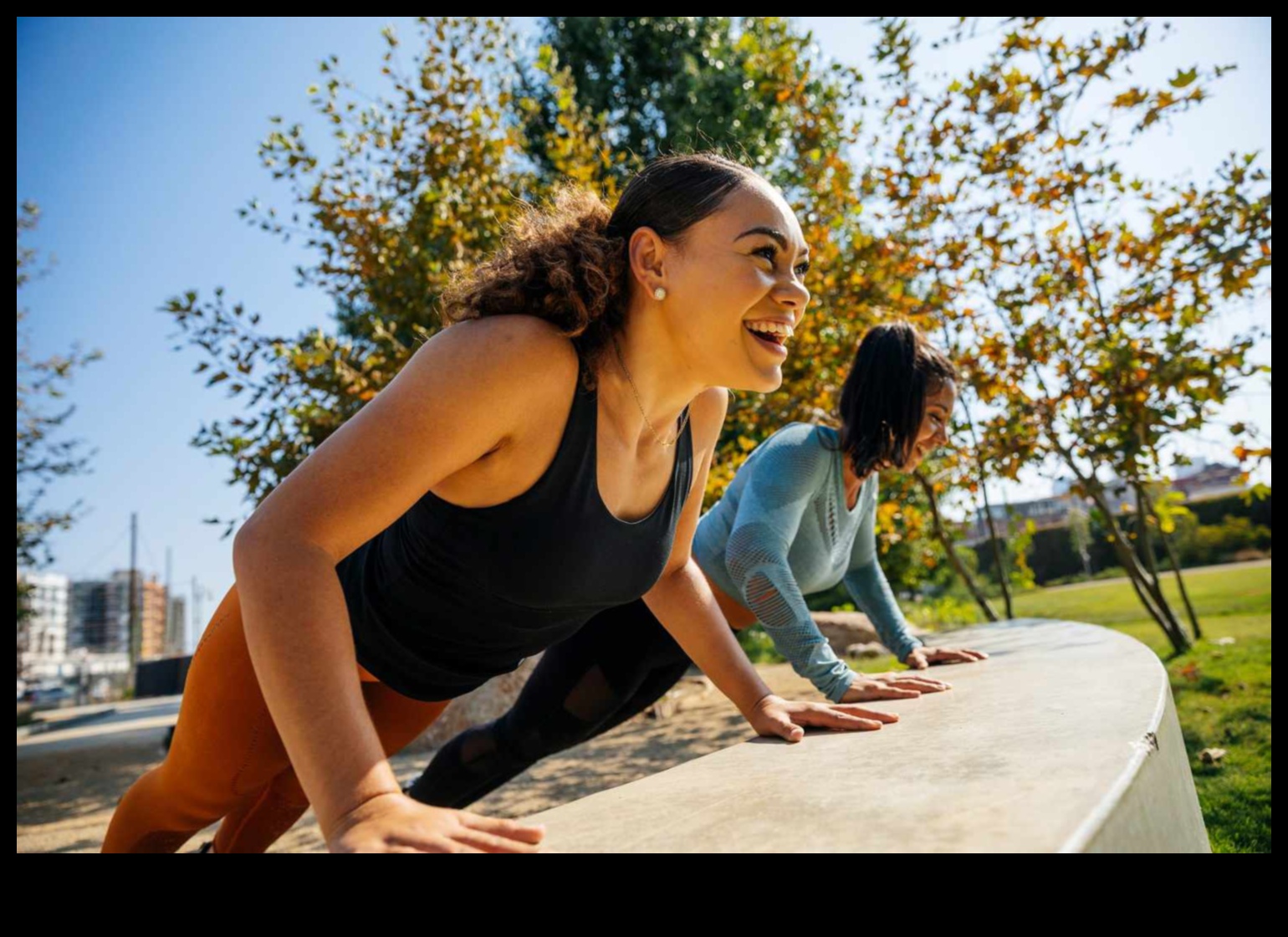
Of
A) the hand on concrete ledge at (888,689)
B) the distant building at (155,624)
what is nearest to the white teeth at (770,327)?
the hand on concrete ledge at (888,689)

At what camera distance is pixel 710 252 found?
1.74 m

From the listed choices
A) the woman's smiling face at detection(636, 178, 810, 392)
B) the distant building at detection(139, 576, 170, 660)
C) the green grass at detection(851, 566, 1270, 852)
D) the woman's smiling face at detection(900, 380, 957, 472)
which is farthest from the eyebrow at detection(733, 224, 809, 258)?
the distant building at detection(139, 576, 170, 660)

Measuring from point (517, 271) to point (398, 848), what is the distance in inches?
44.9

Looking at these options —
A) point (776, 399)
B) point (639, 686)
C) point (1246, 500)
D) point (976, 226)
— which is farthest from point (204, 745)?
point (976, 226)

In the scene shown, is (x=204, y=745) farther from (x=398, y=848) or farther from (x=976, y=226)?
(x=976, y=226)

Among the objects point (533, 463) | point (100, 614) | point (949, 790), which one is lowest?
point (949, 790)

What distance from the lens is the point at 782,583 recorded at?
240 cm

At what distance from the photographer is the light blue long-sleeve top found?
235 centimetres

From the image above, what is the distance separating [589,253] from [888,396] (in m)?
1.55

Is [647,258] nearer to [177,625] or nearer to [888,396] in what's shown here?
[888,396]

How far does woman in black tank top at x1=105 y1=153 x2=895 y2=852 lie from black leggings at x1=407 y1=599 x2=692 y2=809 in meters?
0.57

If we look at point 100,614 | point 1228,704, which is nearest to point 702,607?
point 1228,704

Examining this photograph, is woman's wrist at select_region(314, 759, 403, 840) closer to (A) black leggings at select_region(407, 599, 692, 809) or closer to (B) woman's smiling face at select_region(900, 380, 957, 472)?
(A) black leggings at select_region(407, 599, 692, 809)

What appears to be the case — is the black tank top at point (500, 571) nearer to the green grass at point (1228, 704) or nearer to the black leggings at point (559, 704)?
the black leggings at point (559, 704)
